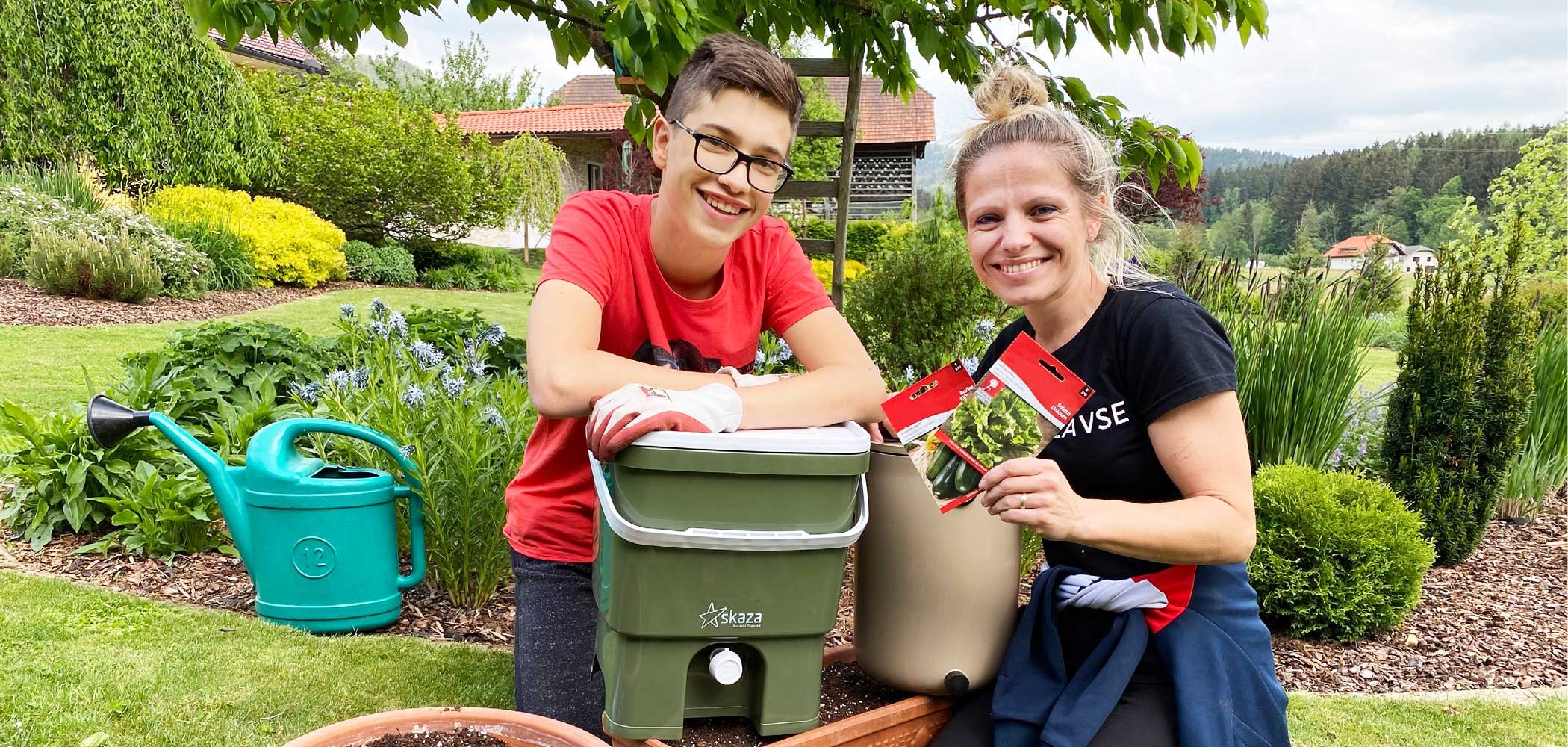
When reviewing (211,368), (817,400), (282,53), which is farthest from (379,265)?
(282,53)

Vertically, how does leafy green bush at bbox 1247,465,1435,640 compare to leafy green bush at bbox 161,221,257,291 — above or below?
below

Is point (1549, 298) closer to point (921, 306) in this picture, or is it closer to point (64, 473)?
point (921, 306)

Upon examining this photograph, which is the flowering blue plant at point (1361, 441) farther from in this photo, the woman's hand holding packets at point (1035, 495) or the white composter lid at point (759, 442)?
the white composter lid at point (759, 442)

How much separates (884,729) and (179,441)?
88.9 inches

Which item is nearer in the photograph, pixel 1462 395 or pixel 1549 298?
pixel 1462 395

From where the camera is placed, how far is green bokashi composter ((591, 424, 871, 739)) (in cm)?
127

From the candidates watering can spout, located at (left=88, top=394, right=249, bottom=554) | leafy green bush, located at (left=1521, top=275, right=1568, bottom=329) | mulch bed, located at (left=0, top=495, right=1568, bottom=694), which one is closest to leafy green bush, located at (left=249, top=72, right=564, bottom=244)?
A: mulch bed, located at (left=0, top=495, right=1568, bottom=694)

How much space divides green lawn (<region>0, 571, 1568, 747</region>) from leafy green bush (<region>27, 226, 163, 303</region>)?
5.85 meters

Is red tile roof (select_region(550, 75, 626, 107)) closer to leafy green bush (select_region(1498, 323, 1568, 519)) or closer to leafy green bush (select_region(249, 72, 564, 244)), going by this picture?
leafy green bush (select_region(249, 72, 564, 244))

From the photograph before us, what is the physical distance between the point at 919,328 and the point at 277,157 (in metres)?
12.9

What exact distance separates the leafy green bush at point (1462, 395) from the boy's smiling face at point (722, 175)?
12.1 ft

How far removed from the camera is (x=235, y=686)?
251cm

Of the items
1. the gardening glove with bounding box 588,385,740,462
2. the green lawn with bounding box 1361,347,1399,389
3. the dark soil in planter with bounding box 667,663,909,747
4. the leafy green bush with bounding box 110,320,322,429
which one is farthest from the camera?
the green lawn with bounding box 1361,347,1399,389

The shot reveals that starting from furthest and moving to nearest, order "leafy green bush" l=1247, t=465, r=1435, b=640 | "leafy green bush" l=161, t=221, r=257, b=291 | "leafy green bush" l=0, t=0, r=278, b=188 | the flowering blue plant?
"leafy green bush" l=0, t=0, r=278, b=188, "leafy green bush" l=161, t=221, r=257, b=291, the flowering blue plant, "leafy green bush" l=1247, t=465, r=1435, b=640
